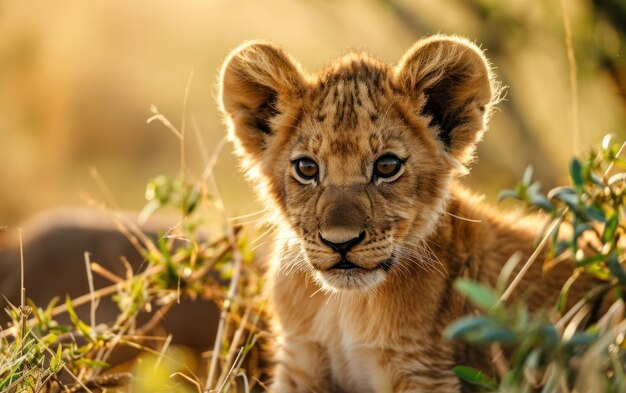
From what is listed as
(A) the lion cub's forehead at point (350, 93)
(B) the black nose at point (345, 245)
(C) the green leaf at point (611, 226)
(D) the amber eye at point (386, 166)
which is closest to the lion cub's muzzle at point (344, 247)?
(B) the black nose at point (345, 245)

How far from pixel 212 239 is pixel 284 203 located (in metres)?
0.76

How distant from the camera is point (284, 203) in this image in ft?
12.0

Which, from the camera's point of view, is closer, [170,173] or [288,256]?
[288,256]

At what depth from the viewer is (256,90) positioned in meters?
3.78

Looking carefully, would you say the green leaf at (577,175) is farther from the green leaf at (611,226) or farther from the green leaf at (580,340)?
the green leaf at (580,340)

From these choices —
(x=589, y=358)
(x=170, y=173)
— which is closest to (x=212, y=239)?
Answer: (x=589, y=358)

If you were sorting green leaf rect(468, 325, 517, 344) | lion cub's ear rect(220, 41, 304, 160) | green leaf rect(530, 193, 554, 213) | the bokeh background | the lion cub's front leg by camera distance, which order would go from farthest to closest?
the bokeh background → the lion cub's front leg → lion cub's ear rect(220, 41, 304, 160) → green leaf rect(530, 193, 554, 213) → green leaf rect(468, 325, 517, 344)

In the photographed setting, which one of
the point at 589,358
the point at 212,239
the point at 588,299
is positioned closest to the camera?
the point at 589,358

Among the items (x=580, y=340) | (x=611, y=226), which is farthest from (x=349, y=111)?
(x=580, y=340)

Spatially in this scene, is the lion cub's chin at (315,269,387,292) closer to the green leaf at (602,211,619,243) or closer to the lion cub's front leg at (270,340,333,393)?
the lion cub's front leg at (270,340,333,393)

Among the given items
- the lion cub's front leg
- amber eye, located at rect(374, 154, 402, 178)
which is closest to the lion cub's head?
amber eye, located at rect(374, 154, 402, 178)

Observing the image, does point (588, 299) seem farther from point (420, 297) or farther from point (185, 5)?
point (185, 5)

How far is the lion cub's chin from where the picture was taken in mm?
3246

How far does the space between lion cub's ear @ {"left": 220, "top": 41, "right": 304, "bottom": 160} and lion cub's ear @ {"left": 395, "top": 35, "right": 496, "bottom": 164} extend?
0.44m
